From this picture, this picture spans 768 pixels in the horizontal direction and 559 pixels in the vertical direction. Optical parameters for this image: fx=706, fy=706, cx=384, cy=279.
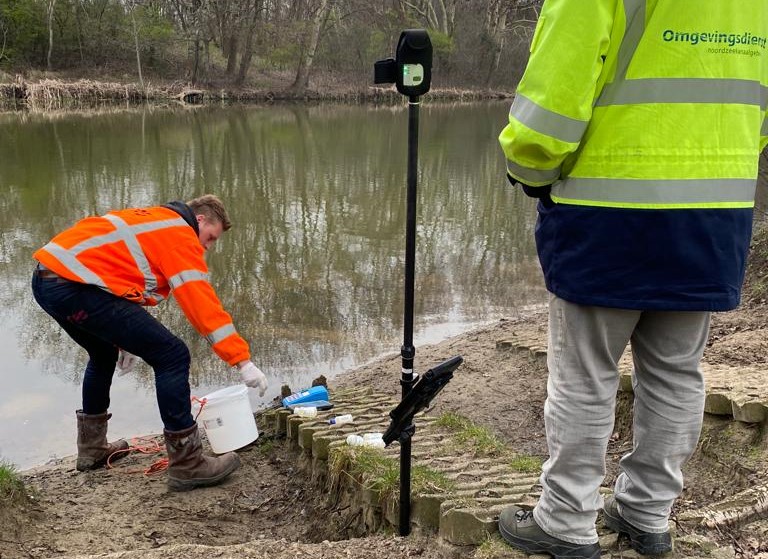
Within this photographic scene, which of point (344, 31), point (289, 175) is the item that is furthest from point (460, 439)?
point (344, 31)

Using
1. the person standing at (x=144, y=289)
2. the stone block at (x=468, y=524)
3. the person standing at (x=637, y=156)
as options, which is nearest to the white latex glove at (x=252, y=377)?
the person standing at (x=144, y=289)

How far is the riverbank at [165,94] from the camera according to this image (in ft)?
98.7

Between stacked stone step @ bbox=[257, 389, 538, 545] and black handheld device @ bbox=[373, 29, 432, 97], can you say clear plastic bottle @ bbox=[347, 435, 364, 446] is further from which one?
black handheld device @ bbox=[373, 29, 432, 97]

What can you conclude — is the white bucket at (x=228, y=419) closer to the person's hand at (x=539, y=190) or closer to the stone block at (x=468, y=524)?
the stone block at (x=468, y=524)

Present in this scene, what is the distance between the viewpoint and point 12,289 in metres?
7.93

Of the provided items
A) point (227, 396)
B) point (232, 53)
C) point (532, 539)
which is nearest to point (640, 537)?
point (532, 539)

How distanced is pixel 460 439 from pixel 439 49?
53.4 meters

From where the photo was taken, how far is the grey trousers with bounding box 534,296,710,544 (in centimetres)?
223

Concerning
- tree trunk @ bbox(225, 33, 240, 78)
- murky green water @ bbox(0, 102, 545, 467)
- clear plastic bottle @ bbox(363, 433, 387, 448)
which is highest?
tree trunk @ bbox(225, 33, 240, 78)

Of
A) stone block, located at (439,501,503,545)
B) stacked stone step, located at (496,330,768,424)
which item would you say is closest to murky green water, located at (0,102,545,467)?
stacked stone step, located at (496,330,768,424)

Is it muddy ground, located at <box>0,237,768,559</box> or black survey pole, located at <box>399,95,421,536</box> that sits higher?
black survey pole, located at <box>399,95,421,536</box>

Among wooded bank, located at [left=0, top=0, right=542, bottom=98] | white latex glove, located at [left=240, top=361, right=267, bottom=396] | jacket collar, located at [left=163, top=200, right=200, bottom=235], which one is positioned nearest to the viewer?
white latex glove, located at [left=240, top=361, right=267, bottom=396]

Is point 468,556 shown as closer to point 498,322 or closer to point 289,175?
point 498,322

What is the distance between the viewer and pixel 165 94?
36.8 meters
